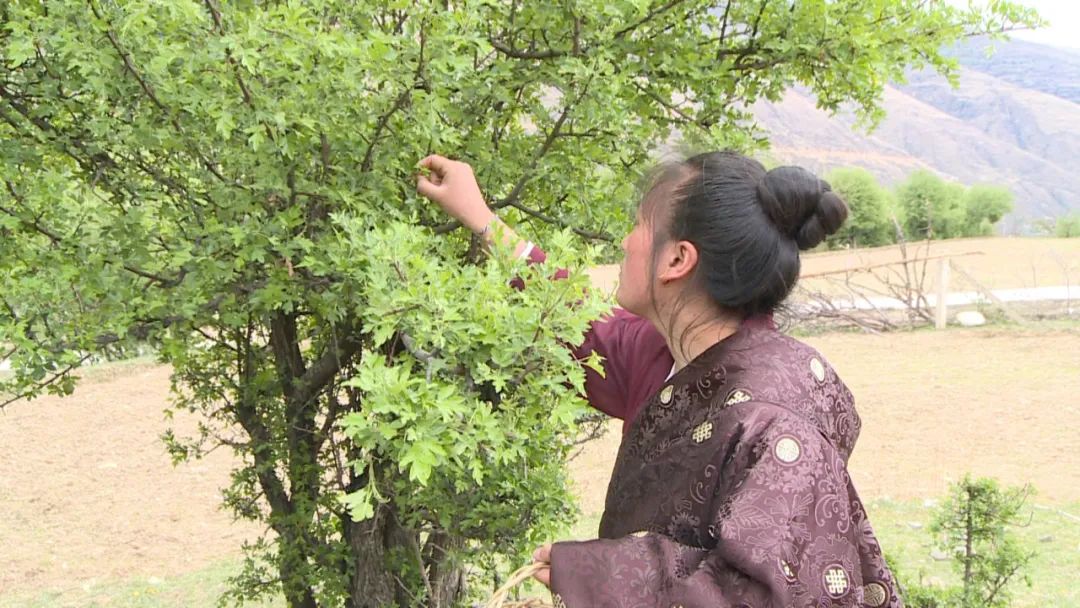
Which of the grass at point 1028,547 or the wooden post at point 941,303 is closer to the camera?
the grass at point 1028,547

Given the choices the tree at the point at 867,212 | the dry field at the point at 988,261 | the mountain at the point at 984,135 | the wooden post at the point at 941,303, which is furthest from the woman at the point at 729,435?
the mountain at the point at 984,135

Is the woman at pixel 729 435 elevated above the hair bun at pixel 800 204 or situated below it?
below

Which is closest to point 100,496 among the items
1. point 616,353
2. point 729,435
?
point 616,353

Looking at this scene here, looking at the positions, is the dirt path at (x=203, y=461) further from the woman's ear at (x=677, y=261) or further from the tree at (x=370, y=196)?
the woman's ear at (x=677, y=261)

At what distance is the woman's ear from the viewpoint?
5.75ft

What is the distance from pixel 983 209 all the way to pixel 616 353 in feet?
93.2

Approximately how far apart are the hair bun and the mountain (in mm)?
33904

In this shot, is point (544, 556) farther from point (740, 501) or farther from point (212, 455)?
point (212, 455)

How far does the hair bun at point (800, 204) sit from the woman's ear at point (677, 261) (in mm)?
154

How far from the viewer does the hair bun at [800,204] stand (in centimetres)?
172

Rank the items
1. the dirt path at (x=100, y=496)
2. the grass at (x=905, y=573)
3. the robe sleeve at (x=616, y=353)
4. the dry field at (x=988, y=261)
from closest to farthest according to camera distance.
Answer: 1. the robe sleeve at (x=616, y=353)
2. the grass at (x=905, y=573)
3. the dirt path at (x=100, y=496)
4. the dry field at (x=988, y=261)

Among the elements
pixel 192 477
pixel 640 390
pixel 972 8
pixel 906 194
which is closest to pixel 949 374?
pixel 192 477

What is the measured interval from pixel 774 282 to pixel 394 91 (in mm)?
897

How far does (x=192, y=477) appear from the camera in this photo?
31.3ft
